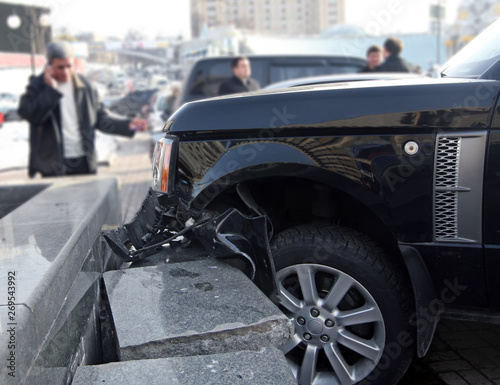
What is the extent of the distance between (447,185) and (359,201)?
0.43 metres

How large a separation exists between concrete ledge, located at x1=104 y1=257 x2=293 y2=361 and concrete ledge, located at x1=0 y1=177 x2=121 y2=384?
24cm

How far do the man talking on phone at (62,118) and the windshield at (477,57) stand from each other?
3.29 m

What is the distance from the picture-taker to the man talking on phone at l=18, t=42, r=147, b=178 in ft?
17.4

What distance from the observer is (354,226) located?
10.2 ft

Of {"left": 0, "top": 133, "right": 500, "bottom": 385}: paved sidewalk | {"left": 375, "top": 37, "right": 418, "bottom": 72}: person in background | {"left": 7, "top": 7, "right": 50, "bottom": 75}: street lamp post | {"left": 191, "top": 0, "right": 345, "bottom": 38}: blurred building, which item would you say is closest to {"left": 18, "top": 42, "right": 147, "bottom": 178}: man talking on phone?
{"left": 0, "top": 133, "right": 500, "bottom": 385}: paved sidewalk

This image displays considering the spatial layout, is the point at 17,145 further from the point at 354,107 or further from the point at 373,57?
the point at 354,107

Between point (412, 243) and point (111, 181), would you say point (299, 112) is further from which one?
point (111, 181)

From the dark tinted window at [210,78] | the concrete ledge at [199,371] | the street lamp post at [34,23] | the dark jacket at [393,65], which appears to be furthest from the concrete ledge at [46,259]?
the street lamp post at [34,23]

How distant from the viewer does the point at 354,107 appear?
272 centimetres

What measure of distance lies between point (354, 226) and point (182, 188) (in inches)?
34.9

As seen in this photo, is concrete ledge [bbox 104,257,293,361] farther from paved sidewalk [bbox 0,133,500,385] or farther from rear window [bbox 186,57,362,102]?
rear window [bbox 186,57,362,102]

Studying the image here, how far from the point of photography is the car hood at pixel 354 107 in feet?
8.38

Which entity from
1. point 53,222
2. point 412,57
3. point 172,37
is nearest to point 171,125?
point 53,222

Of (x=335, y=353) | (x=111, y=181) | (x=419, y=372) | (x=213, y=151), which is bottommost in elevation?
(x=419, y=372)
